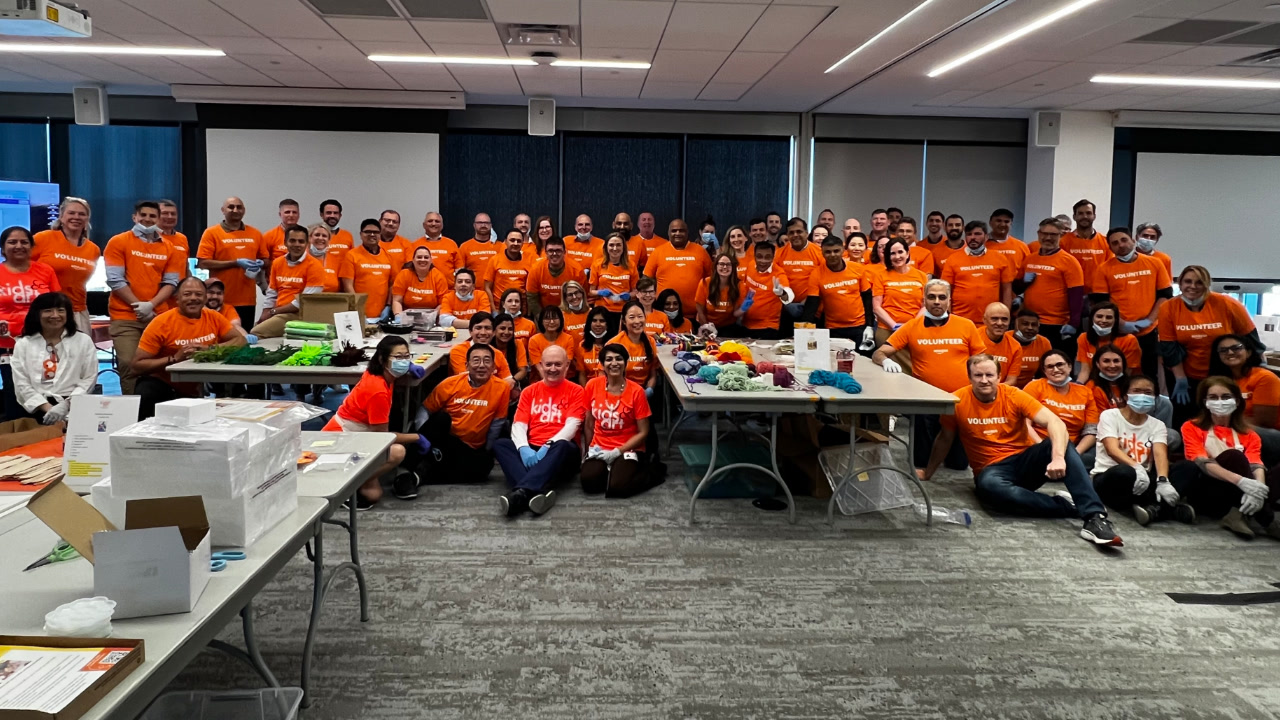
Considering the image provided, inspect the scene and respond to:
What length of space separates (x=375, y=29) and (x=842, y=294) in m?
4.01

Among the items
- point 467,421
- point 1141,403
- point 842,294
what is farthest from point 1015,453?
point 467,421

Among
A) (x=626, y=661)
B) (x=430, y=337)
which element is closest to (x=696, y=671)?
(x=626, y=661)

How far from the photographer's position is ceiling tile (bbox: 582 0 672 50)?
552 cm

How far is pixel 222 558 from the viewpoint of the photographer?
184cm

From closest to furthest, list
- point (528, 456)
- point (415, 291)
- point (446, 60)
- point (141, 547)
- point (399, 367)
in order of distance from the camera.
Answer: point (141, 547) < point (399, 367) < point (528, 456) < point (415, 291) < point (446, 60)

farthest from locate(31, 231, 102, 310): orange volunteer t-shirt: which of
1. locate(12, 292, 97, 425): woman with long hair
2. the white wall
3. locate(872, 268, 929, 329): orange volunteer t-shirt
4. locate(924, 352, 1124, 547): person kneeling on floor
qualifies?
locate(924, 352, 1124, 547): person kneeling on floor

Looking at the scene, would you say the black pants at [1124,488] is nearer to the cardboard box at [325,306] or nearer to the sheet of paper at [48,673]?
the sheet of paper at [48,673]

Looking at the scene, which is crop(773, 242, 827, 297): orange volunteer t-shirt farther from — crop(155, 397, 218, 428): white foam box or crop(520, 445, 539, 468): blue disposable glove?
crop(155, 397, 218, 428): white foam box

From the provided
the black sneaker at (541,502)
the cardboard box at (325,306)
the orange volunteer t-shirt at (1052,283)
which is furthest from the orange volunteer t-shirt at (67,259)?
the orange volunteer t-shirt at (1052,283)

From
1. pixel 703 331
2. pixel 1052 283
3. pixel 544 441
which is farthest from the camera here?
pixel 1052 283

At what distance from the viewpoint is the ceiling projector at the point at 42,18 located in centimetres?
466

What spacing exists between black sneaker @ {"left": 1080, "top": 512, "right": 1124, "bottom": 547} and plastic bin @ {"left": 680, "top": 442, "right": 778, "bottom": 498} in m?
1.59

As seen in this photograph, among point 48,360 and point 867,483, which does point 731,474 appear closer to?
point 867,483

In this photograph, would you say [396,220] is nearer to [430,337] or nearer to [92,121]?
[430,337]
